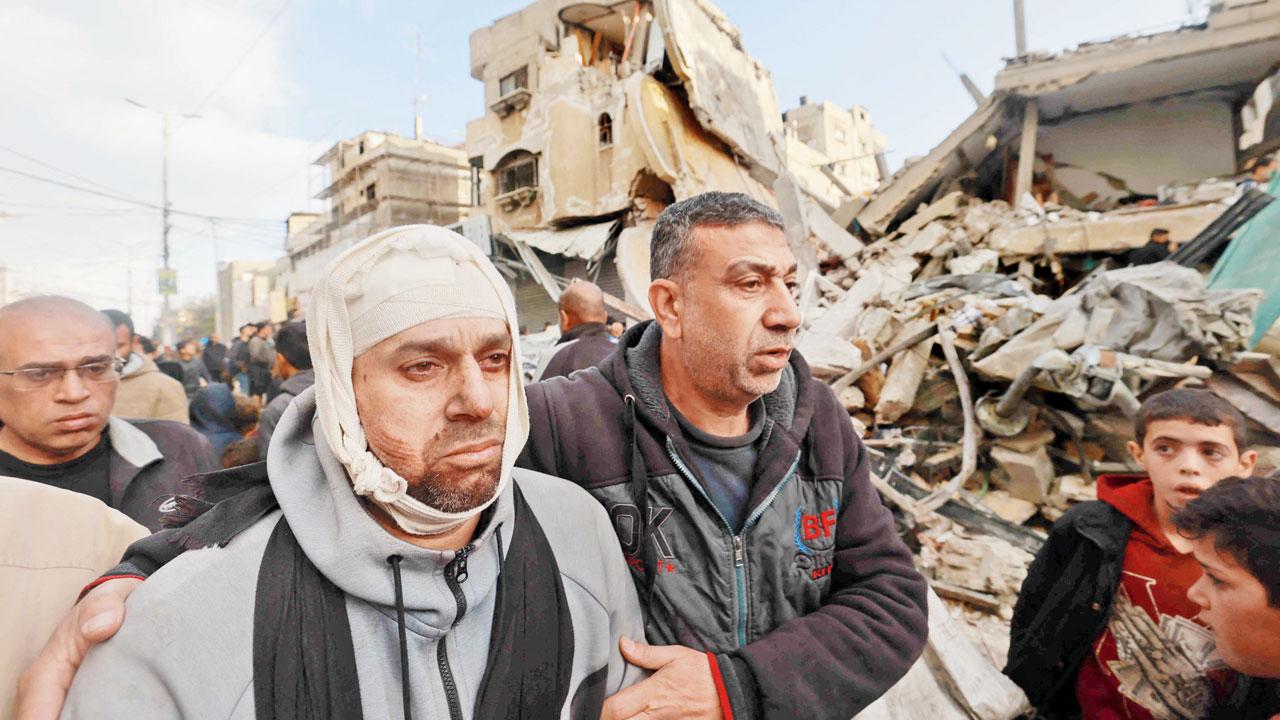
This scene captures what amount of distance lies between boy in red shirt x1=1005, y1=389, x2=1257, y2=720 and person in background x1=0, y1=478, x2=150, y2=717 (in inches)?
129

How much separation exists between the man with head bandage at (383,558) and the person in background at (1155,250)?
1084 centimetres

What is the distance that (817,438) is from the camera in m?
1.82

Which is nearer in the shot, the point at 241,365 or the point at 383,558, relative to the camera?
the point at 383,558

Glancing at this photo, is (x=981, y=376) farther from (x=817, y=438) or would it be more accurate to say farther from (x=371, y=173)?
(x=371, y=173)

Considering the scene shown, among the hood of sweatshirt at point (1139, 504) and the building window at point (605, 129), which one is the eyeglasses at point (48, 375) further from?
the building window at point (605, 129)

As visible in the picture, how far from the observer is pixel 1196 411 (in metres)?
2.38

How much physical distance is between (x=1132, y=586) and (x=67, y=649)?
3.31 metres

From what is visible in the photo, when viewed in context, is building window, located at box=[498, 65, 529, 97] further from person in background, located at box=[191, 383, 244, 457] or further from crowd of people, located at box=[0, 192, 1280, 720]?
crowd of people, located at box=[0, 192, 1280, 720]

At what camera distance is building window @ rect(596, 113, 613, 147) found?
16484 mm

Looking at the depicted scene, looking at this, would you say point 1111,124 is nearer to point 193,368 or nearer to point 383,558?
point 383,558

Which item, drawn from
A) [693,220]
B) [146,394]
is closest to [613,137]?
[146,394]

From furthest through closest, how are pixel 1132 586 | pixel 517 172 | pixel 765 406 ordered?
pixel 517 172
pixel 1132 586
pixel 765 406

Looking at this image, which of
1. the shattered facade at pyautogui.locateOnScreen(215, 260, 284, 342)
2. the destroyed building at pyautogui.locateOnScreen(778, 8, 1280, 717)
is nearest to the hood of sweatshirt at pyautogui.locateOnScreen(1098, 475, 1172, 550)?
the destroyed building at pyautogui.locateOnScreen(778, 8, 1280, 717)

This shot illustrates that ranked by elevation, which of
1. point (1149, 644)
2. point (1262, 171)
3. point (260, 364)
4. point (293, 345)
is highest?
point (1262, 171)
